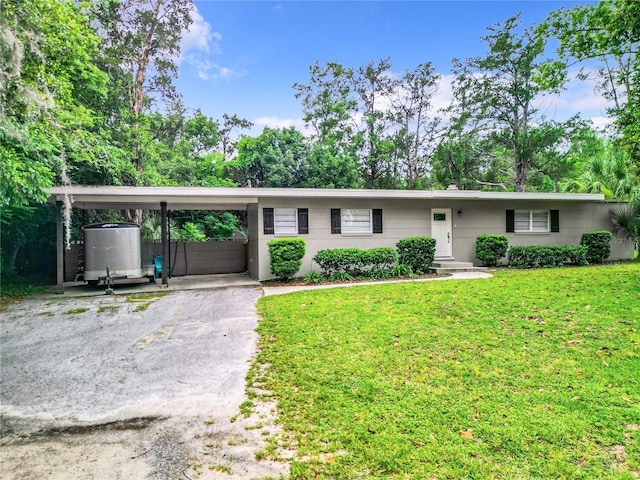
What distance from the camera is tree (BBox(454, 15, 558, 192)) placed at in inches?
725

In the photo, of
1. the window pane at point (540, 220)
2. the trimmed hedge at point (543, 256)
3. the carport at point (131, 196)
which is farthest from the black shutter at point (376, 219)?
the window pane at point (540, 220)

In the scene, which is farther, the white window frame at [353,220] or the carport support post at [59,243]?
the white window frame at [353,220]

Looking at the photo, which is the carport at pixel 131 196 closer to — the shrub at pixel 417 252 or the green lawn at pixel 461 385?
the green lawn at pixel 461 385

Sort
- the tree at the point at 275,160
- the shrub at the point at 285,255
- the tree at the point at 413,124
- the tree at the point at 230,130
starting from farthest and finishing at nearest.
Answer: the tree at the point at 230,130
the tree at the point at 413,124
the tree at the point at 275,160
the shrub at the point at 285,255

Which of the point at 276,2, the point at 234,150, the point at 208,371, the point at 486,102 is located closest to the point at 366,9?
the point at 276,2

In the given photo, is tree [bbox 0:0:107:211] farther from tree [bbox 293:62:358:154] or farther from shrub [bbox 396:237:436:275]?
tree [bbox 293:62:358:154]

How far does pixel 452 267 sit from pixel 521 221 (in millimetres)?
3784

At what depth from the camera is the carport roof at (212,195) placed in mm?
8273

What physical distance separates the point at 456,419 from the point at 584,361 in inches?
79.1

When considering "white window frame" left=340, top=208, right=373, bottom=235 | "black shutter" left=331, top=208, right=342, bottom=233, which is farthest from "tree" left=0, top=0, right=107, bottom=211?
"white window frame" left=340, top=208, right=373, bottom=235

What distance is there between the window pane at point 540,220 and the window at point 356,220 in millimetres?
6030

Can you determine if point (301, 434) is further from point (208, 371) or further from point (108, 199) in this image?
point (108, 199)

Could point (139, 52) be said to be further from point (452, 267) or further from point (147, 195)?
point (452, 267)

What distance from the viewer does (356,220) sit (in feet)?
36.2
